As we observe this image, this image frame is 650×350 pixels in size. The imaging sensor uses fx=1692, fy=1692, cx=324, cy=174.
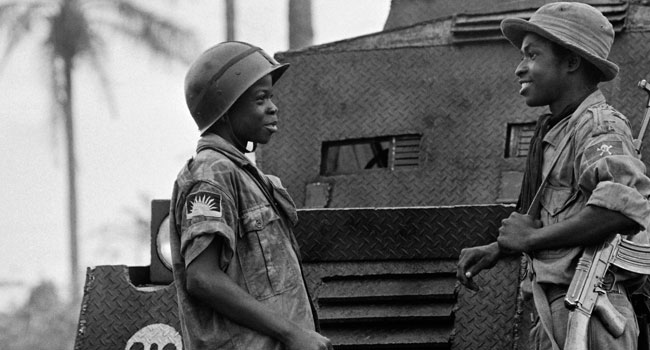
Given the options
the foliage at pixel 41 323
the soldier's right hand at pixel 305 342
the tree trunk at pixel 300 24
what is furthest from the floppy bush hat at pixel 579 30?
the foliage at pixel 41 323

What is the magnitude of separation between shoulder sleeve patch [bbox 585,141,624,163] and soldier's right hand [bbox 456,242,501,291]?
1.64 feet

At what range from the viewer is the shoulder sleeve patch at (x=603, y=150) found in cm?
502

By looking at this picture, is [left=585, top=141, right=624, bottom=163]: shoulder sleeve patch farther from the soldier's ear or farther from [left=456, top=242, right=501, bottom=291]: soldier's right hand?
[left=456, top=242, right=501, bottom=291]: soldier's right hand

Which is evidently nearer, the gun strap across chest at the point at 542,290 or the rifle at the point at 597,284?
the rifle at the point at 597,284

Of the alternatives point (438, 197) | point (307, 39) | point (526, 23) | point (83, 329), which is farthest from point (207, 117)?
point (307, 39)

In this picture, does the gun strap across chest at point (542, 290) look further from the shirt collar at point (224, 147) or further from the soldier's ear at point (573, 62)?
the shirt collar at point (224, 147)

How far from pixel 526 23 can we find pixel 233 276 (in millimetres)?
1322

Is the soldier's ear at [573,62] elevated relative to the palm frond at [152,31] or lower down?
elevated

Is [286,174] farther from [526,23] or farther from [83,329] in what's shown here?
[526,23]

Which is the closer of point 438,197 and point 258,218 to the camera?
point 258,218

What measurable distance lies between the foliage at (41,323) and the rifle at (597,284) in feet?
68.3

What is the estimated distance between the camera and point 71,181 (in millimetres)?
29719

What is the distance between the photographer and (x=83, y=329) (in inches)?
260

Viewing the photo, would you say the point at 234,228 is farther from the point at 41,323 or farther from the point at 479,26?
the point at 41,323
